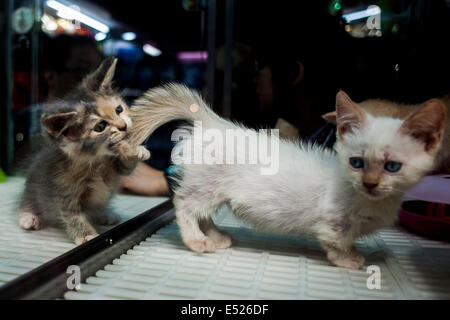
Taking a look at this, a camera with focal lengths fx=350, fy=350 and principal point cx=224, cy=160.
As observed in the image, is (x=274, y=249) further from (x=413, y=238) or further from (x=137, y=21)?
(x=137, y=21)

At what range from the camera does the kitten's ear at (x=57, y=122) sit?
2.92ft

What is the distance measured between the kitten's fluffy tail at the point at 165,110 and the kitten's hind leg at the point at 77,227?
0.90 feet

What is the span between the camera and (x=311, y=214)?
87 centimetres

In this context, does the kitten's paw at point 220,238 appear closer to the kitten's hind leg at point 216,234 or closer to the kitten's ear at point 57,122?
the kitten's hind leg at point 216,234

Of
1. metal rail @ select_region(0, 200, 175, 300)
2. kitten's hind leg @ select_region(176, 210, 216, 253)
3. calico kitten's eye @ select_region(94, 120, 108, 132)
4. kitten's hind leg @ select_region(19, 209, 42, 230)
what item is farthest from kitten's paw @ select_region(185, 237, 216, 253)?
kitten's hind leg @ select_region(19, 209, 42, 230)

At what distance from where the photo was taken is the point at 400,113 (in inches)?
35.7

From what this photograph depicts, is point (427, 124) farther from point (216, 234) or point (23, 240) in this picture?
point (23, 240)

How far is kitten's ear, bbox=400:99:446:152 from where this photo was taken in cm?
73

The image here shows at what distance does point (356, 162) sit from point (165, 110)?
533 mm

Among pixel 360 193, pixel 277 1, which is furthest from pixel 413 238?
pixel 277 1

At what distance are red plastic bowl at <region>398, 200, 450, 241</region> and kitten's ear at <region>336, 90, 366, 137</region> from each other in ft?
1.13

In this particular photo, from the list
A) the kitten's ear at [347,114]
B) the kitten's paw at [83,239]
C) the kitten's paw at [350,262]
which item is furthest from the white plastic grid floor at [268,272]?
the kitten's ear at [347,114]
